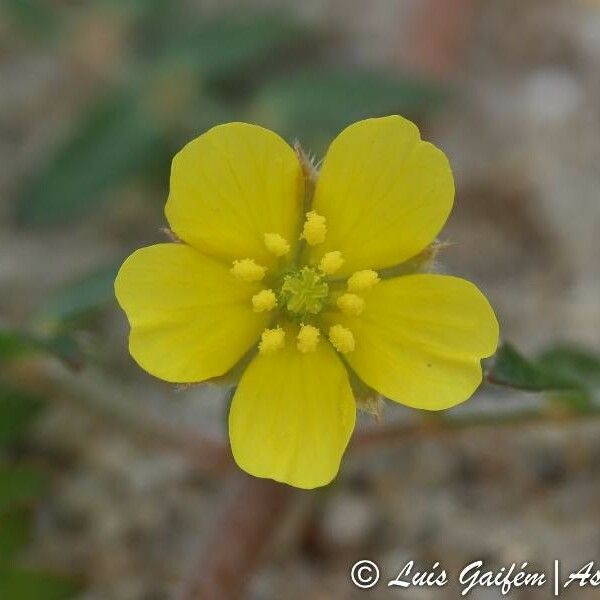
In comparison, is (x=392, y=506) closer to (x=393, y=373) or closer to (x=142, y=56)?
(x=393, y=373)

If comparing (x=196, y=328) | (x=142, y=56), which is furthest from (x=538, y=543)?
(x=142, y=56)

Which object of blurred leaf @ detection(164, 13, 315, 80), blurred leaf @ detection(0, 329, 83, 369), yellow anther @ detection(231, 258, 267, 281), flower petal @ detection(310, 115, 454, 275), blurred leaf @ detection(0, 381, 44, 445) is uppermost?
flower petal @ detection(310, 115, 454, 275)

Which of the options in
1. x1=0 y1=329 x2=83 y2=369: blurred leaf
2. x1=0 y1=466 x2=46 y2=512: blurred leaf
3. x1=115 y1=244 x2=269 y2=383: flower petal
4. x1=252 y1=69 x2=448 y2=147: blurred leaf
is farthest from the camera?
x1=252 y1=69 x2=448 y2=147: blurred leaf

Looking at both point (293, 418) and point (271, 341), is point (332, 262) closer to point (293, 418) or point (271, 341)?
point (271, 341)

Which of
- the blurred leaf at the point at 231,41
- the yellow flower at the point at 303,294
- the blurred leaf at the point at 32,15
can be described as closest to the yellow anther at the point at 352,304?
the yellow flower at the point at 303,294

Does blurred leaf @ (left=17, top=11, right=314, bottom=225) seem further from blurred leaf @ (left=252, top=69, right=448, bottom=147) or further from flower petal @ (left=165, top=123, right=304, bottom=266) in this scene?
flower petal @ (left=165, top=123, right=304, bottom=266)

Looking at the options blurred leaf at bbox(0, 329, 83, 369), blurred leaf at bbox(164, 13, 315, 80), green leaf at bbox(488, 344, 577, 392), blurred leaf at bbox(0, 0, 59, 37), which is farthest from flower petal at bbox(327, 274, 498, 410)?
blurred leaf at bbox(0, 0, 59, 37)

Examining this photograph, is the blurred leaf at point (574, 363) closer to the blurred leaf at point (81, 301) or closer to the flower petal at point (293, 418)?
the flower petal at point (293, 418)
